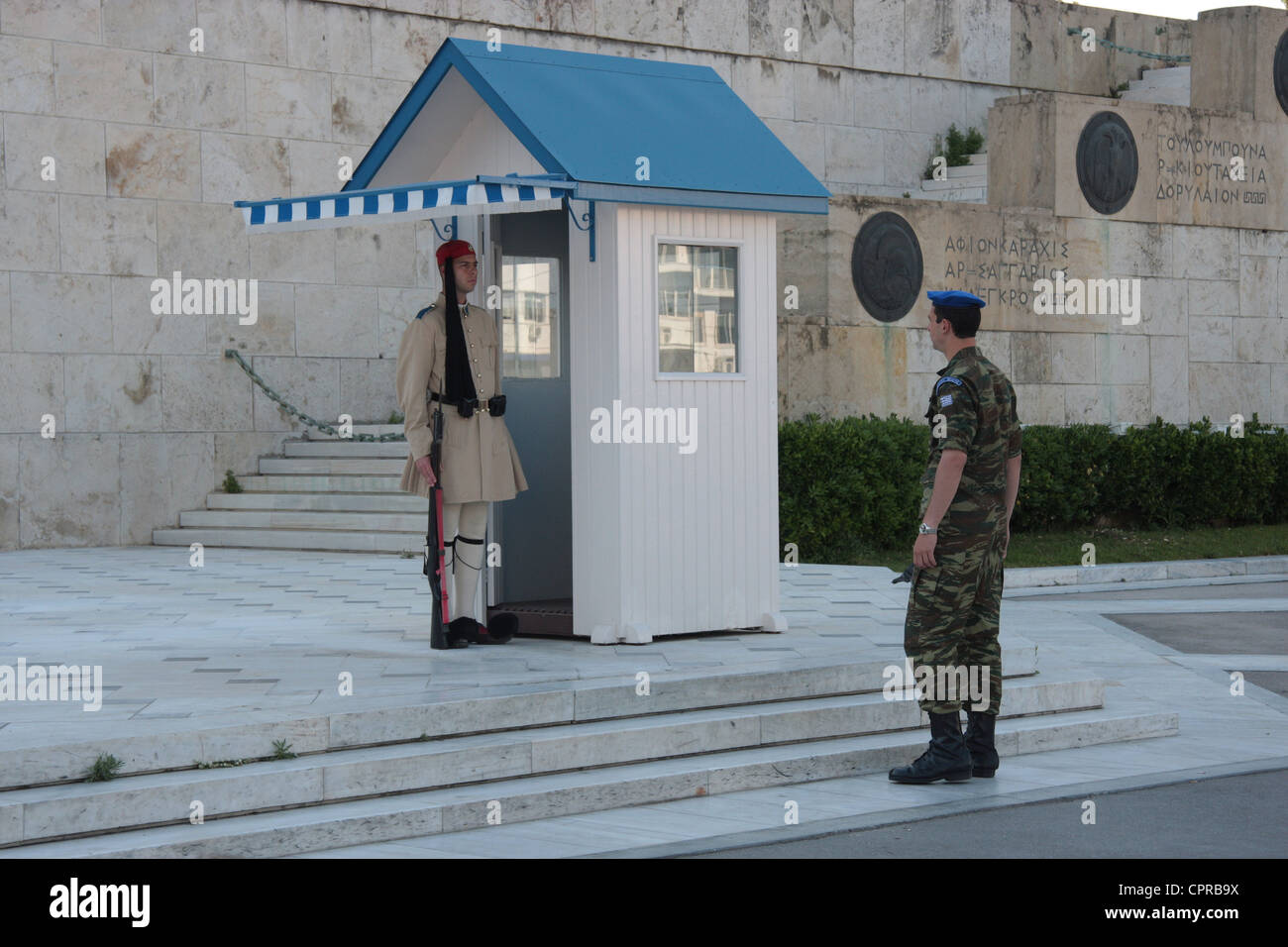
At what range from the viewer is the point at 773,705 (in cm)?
879

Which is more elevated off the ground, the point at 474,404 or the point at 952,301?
the point at 952,301

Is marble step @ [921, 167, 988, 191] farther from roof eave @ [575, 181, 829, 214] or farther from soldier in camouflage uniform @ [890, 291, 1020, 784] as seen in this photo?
soldier in camouflage uniform @ [890, 291, 1020, 784]

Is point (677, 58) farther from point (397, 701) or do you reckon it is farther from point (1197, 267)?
point (397, 701)

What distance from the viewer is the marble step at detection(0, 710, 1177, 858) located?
6.55 m

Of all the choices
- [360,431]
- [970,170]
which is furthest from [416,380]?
[970,170]

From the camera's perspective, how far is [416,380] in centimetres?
950

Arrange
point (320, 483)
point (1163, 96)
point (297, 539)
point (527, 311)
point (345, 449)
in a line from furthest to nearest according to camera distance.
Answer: point (1163, 96) → point (345, 449) → point (320, 483) → point (297, 539) → point (527, 311)

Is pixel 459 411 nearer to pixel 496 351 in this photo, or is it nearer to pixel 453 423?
pixel 453 423

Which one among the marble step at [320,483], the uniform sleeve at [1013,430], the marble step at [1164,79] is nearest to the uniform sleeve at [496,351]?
the uniform sleeve at [1013,430]

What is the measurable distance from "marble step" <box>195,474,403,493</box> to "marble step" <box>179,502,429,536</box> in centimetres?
40

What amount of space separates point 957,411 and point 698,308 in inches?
110

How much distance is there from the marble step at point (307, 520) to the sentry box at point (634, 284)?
5.73m
